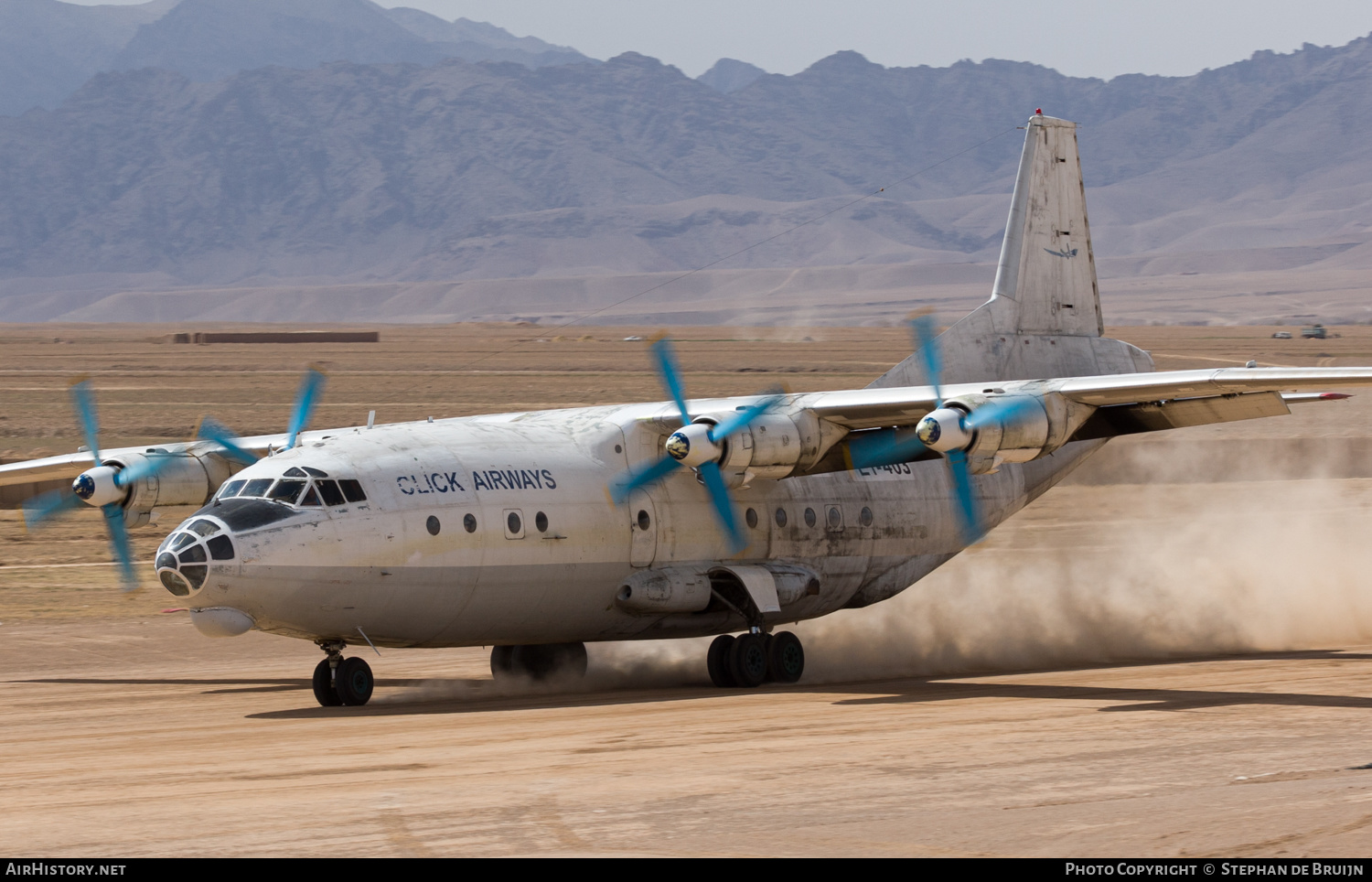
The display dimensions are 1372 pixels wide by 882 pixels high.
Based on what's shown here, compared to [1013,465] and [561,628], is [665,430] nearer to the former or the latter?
[561,628]

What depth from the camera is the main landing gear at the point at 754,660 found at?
2348 cm

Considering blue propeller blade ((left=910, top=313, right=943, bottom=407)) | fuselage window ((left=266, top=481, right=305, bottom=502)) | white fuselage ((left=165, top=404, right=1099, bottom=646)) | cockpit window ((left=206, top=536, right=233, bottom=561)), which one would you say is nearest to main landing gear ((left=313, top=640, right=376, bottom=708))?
white fuselage ((left=165, top=404, right=1099, bottom=646))

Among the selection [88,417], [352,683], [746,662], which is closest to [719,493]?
[746,662]

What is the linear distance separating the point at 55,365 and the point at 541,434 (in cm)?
9622

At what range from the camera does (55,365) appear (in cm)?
11138

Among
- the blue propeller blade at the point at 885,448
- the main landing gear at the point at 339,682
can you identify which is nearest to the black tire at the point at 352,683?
the main landing gear at the point at 339,682

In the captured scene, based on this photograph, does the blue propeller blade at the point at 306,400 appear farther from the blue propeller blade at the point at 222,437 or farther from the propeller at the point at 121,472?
the blue propeller blade at the point at 222,437

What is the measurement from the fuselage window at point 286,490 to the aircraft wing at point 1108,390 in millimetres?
6393

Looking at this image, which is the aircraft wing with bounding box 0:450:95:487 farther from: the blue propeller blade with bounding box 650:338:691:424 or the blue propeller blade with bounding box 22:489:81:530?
the blue propeller blade with bounding box 650:338:691:424

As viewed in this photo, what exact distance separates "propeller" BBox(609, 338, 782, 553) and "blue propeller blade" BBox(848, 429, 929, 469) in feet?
5.14

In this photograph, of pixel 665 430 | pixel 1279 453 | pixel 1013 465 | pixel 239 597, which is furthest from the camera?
pixel 1279 453

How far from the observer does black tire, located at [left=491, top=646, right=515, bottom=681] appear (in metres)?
24.7

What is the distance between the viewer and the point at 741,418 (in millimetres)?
21922
